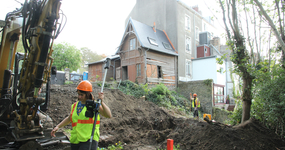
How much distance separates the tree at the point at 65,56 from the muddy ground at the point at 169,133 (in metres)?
18.7

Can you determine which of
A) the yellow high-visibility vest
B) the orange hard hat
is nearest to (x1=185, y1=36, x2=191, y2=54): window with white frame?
the orange hard hat

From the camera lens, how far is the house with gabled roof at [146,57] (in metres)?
19.8

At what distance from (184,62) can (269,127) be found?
61.2 feet

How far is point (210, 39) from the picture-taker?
1164 inches

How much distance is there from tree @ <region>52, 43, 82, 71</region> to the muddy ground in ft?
61.3

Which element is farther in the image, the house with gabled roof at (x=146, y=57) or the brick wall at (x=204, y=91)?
the brick wall at (x=204, y=91)

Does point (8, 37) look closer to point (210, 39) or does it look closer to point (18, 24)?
point (18, 24)

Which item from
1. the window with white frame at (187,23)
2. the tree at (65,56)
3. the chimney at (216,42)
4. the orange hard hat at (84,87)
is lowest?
the orange hard hat at (84,87)

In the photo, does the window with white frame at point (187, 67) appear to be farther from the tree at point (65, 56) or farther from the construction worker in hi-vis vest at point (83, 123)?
the construction worker in hi-vis vest at point (83, 123)

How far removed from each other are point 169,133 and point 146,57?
1223 centimetres

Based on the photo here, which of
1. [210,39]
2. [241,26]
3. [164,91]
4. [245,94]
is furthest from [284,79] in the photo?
[210,39]

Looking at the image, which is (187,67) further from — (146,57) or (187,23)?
(146,57)

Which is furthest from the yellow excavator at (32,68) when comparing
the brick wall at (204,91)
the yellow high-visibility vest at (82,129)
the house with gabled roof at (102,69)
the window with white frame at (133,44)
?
the house with gabled roof at (102,69)

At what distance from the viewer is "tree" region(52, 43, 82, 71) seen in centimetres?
2870
